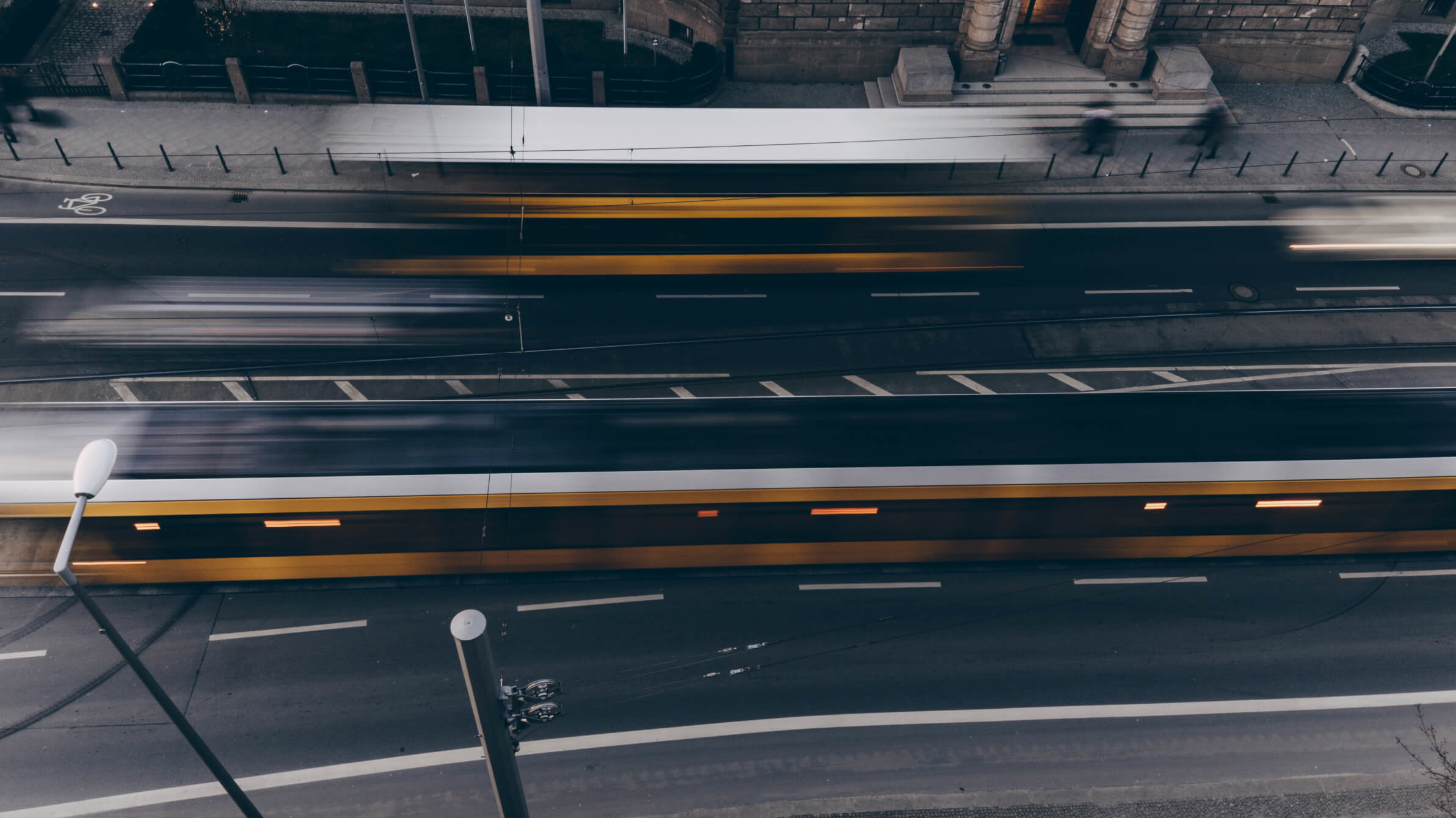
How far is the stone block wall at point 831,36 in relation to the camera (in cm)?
3684

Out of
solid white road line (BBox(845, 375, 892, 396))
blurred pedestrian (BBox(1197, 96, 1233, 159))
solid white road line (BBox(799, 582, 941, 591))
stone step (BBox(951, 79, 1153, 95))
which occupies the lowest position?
solid white road line (BBox(799, 582, 941, 591))

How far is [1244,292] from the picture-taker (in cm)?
2916

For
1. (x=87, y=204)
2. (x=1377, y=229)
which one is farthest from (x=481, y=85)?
(x=1377, y=229)

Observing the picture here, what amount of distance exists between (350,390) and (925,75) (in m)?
24.1

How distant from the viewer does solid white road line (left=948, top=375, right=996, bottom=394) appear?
2594 cm

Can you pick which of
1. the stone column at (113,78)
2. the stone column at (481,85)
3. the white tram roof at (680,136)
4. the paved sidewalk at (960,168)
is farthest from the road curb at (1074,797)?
the stone column at (113,78)

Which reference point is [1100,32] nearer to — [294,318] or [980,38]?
[980,38]

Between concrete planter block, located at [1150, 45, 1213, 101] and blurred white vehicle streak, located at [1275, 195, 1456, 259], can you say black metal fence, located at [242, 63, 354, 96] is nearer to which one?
concrete planter block, located at [1150, 45, 1213, 101]

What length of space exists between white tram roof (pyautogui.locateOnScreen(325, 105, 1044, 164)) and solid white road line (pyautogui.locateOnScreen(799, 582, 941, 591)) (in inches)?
472

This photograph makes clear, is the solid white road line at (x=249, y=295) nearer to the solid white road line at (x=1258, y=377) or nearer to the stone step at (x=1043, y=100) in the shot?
the solid white road line at (x=1258, y=377)

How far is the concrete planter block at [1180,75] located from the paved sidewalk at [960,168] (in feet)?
5.38

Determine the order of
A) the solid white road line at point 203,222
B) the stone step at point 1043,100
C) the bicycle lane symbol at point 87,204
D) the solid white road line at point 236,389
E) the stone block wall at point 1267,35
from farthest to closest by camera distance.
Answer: the stone block wall at point 1267,35, the stone step at point 1043,100, the bicycle lane symbol at point 87,204, the solid white road line at point 203,222, the solid white road line at point 236,389

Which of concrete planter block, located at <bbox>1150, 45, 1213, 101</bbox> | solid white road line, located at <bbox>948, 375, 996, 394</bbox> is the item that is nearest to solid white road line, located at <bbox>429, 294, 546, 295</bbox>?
solid white road line, located at <bbox>948, 375, 996, 394</bbox>

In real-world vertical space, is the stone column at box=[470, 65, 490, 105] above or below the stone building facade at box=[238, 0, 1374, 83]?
below
